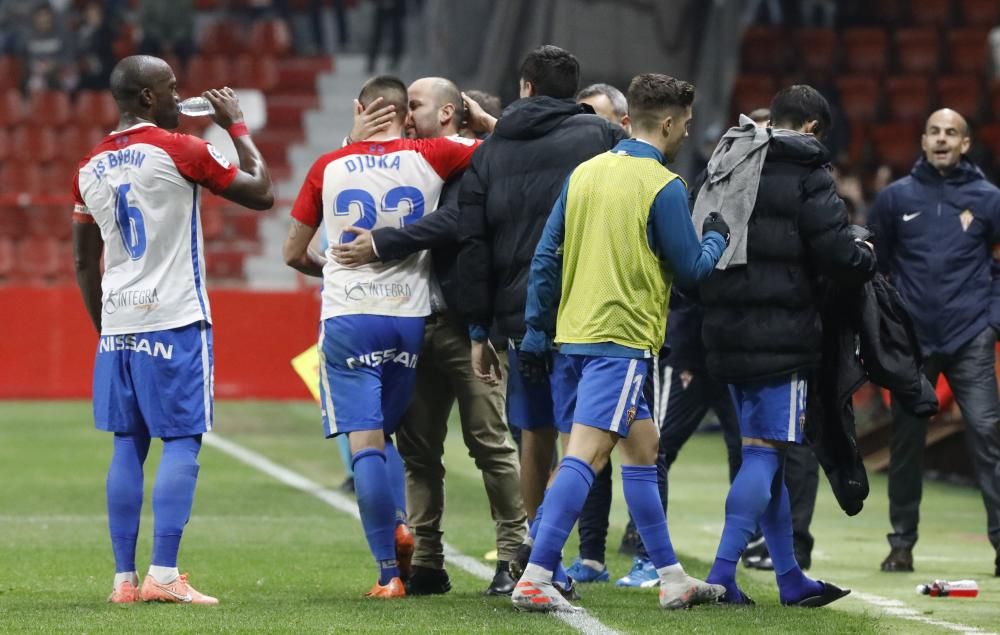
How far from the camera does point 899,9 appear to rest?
2545 cm

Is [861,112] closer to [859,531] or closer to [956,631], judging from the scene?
[859,531]

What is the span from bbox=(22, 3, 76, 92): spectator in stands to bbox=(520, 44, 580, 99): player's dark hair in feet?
64.8

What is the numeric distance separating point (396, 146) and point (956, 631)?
278 cm

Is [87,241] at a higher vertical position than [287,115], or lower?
lower

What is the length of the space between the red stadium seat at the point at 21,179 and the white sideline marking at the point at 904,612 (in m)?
17.5

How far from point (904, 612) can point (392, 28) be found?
19.8m

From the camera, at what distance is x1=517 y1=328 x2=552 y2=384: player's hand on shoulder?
6.77 metres

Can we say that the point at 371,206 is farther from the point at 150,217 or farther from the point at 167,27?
the point at 167,27

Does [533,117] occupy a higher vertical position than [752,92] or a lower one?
lower

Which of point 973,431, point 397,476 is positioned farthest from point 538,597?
point 973,431

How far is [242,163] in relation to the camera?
6984mm

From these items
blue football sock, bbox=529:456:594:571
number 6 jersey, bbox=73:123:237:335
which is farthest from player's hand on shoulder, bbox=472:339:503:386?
number 6 jersey, bbox=73:123:237:335

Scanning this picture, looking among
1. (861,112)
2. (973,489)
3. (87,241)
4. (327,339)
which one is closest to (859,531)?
(973,489)

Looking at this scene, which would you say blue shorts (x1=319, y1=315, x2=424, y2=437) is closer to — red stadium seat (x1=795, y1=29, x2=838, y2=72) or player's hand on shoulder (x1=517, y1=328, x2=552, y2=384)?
player's hand on shoulder (x1=517, y1=328, x2=552, y2=384)
